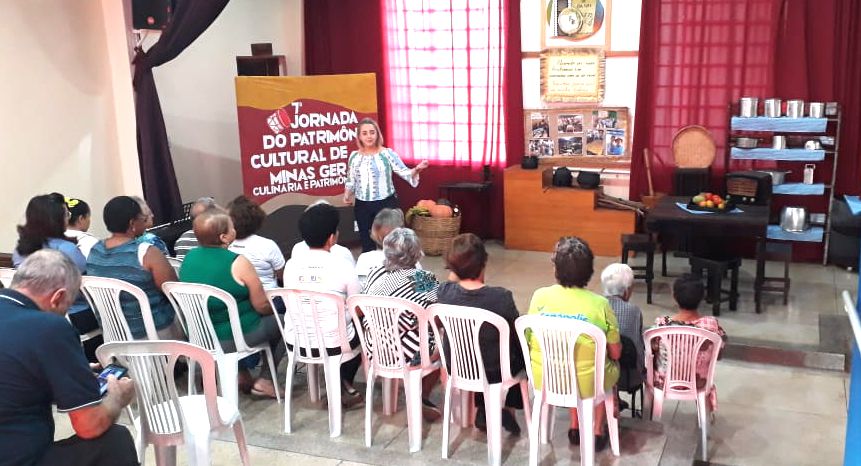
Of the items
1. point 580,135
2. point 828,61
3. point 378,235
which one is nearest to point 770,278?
point 828,61

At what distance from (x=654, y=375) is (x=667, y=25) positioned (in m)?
4.02

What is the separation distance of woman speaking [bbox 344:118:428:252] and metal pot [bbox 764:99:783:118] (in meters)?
2.79

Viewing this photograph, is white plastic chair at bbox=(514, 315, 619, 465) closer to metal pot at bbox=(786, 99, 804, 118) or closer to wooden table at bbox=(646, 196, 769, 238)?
wooden table at bbox=(646, 196, 769, 238)

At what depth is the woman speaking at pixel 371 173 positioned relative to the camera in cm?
612

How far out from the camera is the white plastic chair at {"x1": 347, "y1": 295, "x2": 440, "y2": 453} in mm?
3400

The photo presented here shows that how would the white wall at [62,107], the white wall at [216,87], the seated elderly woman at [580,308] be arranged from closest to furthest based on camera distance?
the seated elderly woman at [580,308]
the white wall at [62,107]
the white wall at [216,87]

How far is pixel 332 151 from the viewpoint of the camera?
23.3ft

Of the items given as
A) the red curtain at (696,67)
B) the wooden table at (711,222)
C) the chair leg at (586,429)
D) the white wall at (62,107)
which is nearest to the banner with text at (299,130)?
the white wall at (62,107)

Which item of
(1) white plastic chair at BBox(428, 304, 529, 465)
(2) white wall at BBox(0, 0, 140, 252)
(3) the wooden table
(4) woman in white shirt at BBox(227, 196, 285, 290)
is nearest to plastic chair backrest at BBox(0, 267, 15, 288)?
(4) woman in white shirt at BBox(227, 196, 285, 290)

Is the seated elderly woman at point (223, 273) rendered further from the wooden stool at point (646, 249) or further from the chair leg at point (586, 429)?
the wooden stool at point (646, 249)

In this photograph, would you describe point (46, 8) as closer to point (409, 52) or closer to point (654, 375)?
point (409, 52)

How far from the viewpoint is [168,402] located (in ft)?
9.84

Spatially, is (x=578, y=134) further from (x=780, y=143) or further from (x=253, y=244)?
(x=253, y=244)

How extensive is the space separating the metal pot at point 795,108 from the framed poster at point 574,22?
1.63 metres
